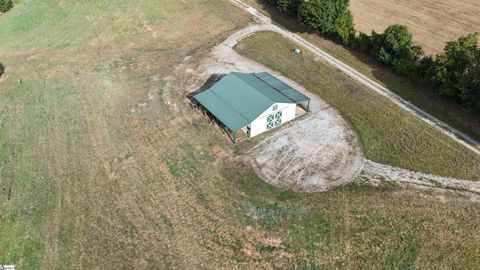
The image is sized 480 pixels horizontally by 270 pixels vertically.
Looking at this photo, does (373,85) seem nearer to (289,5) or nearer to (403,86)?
(403,86)

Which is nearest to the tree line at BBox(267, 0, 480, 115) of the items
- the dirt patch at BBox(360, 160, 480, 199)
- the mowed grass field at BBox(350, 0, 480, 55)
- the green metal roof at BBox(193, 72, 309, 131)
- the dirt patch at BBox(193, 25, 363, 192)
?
the mowed grass field at BBox(350, 0, 480, 55)

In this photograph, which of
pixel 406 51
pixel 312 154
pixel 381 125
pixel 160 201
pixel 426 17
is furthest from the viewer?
pixel 426 17

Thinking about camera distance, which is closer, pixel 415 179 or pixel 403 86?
pixel 415 179

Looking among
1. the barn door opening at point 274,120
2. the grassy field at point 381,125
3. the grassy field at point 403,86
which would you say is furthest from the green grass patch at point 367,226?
the grassy field at point 403,86

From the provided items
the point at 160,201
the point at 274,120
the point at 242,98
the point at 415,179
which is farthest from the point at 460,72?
the point at 160,201

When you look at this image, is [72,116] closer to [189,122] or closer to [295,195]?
[189,122]

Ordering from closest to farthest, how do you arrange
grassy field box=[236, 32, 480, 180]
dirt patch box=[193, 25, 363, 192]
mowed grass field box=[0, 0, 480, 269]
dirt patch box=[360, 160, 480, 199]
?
1. mowed grass field box=[0, 0, 480, 269]
2. dirt patch box=[360, 160, 480, 199]
3. dirt patch box=[193, 25, 363, 192]
4. grassy field box=[236, 32, 480, 180]

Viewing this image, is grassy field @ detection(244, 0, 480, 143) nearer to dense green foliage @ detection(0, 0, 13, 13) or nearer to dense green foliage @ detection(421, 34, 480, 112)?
dense green foliage @ detection(421, 34, 480, 112)
